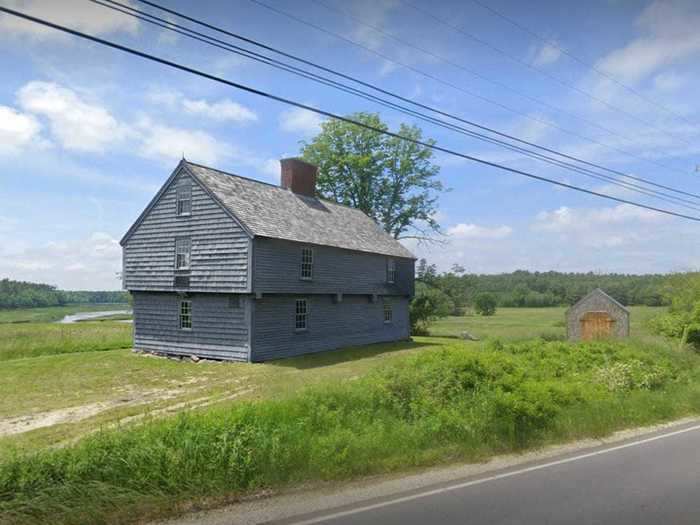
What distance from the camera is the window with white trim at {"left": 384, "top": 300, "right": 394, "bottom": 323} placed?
33456mm

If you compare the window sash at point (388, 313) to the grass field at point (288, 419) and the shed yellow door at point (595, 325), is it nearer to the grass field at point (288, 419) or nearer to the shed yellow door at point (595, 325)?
the shed yellow door at point (595, 325)

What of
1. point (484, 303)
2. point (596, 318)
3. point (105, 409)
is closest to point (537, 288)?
point (484, 303)

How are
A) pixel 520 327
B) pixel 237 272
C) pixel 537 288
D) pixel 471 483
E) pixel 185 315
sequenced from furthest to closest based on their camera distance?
pixel 537 288
pixel 520 327
pixel 185 315
pixel 237 272
pixel 471 483

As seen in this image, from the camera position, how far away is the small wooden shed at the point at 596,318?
33.1 metres

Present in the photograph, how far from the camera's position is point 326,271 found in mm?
26953

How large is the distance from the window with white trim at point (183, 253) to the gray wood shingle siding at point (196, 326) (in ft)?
4.91

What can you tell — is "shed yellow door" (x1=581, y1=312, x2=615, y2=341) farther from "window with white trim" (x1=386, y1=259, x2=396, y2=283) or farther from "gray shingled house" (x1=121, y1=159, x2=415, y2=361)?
"gray shingled house" (x1=121, y1=159, x2=415, y2=361)

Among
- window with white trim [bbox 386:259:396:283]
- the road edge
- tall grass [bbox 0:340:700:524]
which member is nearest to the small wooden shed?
window with white trim [bbox 386:259:396:283]

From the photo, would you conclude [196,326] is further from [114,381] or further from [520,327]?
[520,327]

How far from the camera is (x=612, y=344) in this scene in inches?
712

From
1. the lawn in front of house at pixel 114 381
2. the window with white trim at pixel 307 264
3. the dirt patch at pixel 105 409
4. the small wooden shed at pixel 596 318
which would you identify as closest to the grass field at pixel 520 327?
the small wooden shed at pixel 596 318

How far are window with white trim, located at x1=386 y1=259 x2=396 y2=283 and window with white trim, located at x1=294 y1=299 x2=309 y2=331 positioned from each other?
8.27 m

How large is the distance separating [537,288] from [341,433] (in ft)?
427

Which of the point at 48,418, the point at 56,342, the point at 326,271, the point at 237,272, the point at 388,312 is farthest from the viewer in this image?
the point at 388,312
